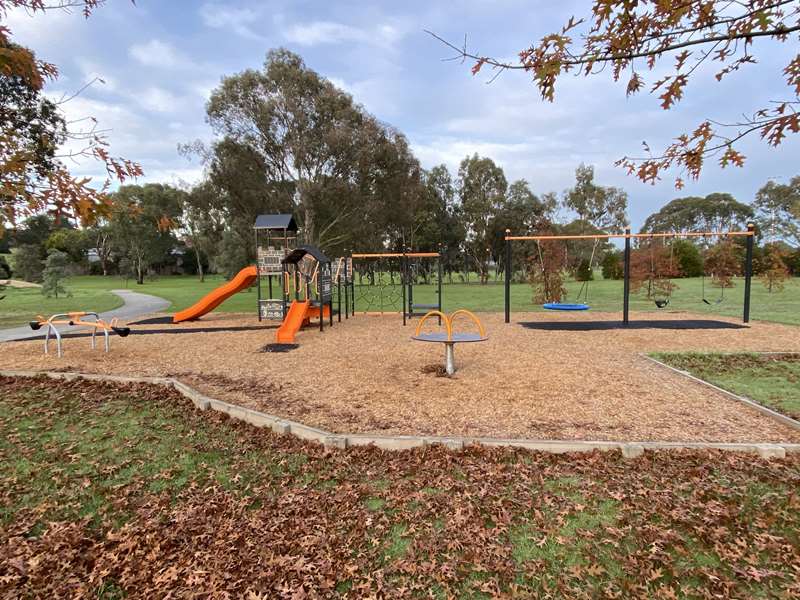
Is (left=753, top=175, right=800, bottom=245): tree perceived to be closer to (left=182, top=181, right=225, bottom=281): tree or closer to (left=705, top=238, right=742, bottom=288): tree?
(left=705, top=238, right=742, bottom=288): tree

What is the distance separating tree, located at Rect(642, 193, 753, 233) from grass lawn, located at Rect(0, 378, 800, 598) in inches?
2721

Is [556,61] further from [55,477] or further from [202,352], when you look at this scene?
[202,352]

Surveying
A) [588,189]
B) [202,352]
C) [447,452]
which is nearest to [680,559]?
[447,452]

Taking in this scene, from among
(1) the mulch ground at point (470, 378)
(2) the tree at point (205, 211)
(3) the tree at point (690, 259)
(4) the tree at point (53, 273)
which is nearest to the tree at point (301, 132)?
(2) the tree at point (205, 211)

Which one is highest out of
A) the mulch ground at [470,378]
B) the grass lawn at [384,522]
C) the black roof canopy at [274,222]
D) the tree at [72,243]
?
the tree at [72,243]

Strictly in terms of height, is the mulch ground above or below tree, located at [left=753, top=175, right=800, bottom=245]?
below

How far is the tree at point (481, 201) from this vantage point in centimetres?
4238

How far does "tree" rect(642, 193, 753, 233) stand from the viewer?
203 ft

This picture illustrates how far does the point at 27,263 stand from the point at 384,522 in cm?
4659

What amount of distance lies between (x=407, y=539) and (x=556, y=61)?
294 centimetres

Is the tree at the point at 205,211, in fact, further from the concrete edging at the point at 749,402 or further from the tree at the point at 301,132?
the concrete edging at the point at 749,402

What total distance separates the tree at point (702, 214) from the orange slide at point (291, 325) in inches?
2571

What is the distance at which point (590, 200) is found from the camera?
46.5 meters

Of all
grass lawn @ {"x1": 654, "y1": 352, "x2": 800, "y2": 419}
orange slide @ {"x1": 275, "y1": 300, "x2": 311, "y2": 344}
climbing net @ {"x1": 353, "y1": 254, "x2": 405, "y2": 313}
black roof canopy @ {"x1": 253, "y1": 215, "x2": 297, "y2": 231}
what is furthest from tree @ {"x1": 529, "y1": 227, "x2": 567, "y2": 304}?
orange slide @ {"x1": 275, "y1": 300, "x2": 311, "y2": 344}
